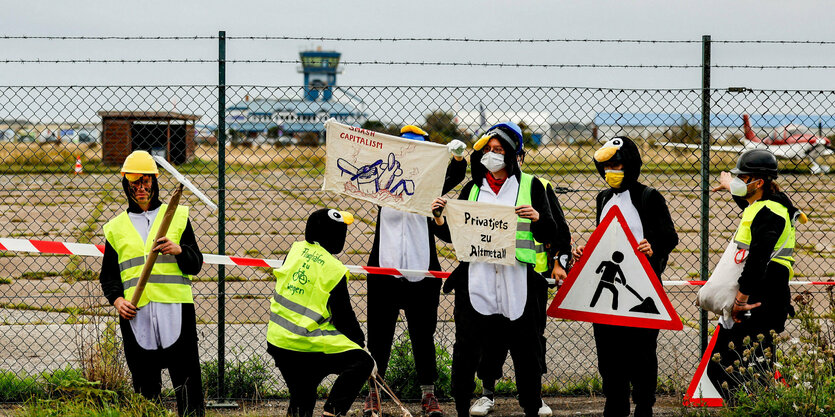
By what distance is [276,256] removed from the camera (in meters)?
13.4

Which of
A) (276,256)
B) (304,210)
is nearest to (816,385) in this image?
(276,256)

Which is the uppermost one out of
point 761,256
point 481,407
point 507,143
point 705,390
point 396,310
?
point 507,143

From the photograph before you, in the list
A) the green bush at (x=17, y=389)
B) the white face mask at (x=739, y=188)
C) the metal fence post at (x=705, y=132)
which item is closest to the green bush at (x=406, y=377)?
the metal fence post at (x=705, y=132)

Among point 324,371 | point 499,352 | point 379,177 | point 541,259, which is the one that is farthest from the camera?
point 499,352

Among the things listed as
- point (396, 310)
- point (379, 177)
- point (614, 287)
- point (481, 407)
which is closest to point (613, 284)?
point (614, 287)

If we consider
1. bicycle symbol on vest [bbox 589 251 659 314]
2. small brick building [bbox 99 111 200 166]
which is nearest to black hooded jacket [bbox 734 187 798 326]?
bicycle symbol on vest [bbox 589 251 659 314]

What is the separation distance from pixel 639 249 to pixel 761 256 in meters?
0.69

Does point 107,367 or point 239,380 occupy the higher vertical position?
point 107,367

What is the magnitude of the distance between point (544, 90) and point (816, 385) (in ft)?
8.63

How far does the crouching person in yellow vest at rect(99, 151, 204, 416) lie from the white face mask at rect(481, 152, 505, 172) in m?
1.82

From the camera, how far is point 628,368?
17.3 feet

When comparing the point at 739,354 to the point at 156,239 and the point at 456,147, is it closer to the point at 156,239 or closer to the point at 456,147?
the point at 456,147

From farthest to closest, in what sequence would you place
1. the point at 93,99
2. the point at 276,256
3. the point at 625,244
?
the point at 276,256 → the point at 93,99 → the point at 625,244

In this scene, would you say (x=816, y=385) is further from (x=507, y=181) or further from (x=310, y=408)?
(x=310, y=408)
